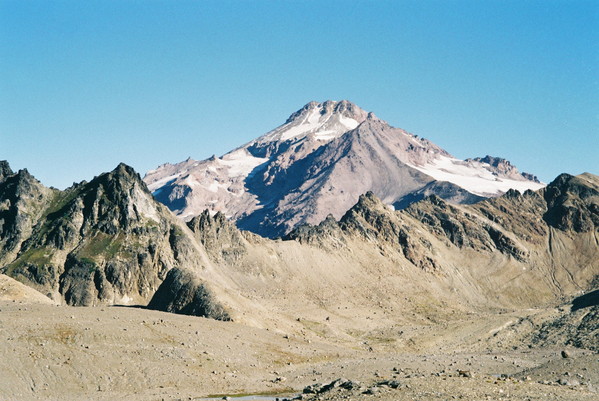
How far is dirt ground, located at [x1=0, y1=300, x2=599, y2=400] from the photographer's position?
7081cm

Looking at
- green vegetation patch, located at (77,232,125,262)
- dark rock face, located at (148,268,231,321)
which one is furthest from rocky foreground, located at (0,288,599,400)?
green vegetation patch, located at (77,232,125,262)

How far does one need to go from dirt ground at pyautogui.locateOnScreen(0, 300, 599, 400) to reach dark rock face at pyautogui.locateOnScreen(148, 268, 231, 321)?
6825 mm

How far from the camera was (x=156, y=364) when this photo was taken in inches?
3425

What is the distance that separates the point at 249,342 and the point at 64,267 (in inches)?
3798

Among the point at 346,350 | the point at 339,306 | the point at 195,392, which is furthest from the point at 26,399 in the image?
the point at 339,306

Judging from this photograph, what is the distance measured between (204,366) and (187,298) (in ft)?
112

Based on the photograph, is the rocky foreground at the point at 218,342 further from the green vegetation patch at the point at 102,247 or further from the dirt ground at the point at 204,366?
the green vegetation patch at the point at 102,247

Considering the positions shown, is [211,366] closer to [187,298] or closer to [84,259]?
[187,298]

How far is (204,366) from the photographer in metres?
90.9

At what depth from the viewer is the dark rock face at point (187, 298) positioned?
117500mm

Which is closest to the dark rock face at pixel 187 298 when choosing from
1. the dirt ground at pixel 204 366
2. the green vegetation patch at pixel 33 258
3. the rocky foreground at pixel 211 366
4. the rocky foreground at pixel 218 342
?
the rocky foreground at pixel 218 342

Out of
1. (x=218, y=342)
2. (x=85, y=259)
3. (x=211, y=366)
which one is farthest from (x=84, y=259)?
(x=211, y=366)

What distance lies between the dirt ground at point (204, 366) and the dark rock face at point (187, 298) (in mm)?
Answer: 6825

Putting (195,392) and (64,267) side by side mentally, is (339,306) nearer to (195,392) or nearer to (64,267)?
(64,267)
